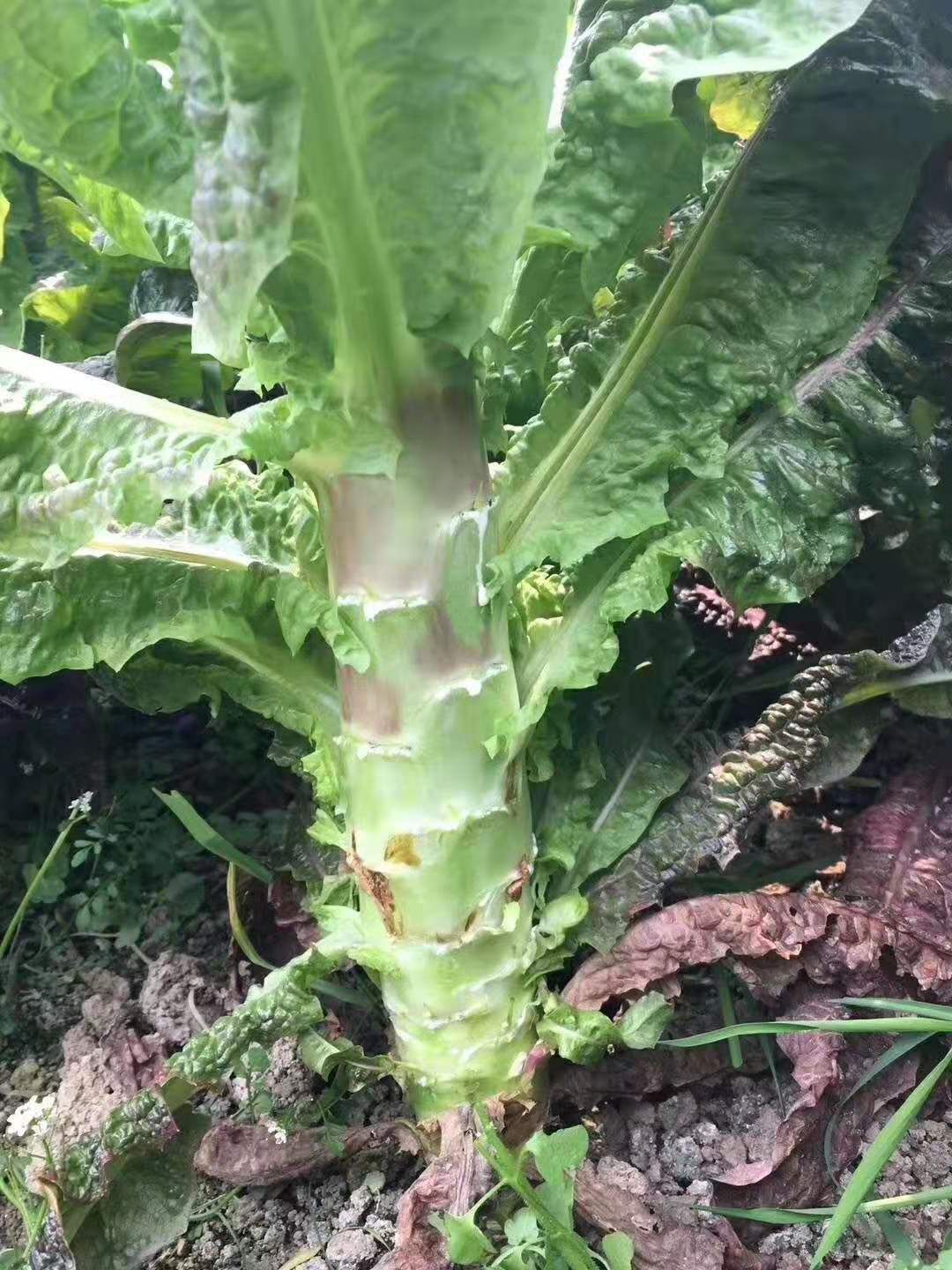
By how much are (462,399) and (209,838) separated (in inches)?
30.1

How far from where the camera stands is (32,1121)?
1.36 metres

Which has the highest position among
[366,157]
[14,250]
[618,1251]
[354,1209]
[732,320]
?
[366,157]

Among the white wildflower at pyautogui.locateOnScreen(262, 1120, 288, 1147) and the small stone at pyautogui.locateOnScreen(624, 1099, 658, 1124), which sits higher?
the small stone at pyautogui.locateOnScreen(624, 1099, 658, 1124)

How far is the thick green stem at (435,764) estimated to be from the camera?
44.7 inches

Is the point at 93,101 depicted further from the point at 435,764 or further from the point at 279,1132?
the point at 279,1132

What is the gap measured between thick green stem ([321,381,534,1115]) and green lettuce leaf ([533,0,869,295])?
0.26 meters

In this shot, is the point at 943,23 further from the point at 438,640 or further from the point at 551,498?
the point at 438,640

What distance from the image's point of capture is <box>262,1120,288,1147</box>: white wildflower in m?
1.28

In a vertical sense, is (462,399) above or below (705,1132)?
above

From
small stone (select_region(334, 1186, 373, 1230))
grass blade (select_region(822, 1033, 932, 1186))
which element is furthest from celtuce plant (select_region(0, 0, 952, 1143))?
grass blade (select_region(822, 1033, 932, 1186))

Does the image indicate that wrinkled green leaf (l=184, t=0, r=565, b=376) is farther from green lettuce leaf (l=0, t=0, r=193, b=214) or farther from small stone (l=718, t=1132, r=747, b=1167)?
small stone (l=718, t=1132, r=747, b=1167)

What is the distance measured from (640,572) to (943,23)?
0.71 m

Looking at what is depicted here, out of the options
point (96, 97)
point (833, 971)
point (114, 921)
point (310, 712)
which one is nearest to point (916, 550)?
point (833, 971)

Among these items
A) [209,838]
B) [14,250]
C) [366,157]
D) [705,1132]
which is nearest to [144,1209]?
[209,838]
